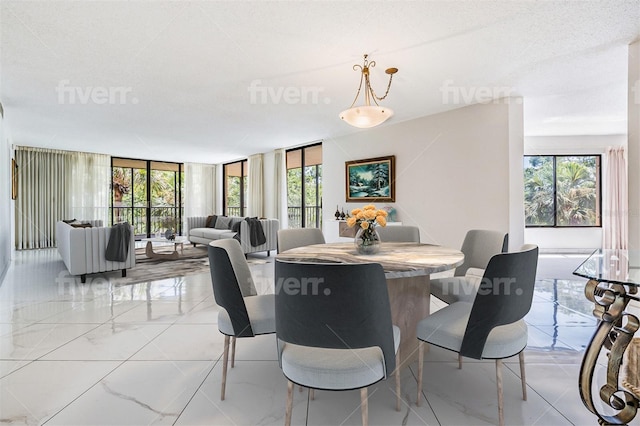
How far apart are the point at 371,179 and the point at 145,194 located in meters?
7.34

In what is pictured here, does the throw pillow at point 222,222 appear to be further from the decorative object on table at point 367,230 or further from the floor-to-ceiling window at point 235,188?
the decorative object on table at point 367,230

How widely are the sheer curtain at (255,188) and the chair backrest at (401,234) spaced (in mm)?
6346

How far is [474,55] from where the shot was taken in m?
3.21

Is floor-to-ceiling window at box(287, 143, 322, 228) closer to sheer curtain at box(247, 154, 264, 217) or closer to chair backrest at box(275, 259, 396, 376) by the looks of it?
sheer curtain at box(247, 154, 264, 217)

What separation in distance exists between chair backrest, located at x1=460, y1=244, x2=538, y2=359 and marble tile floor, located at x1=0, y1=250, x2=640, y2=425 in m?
0.45

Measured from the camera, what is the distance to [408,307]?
6.84ft

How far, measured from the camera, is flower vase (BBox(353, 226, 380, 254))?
7.04 ft

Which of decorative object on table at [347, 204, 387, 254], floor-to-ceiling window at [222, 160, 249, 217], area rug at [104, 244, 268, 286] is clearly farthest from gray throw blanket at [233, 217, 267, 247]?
decorative object on table at [347, 204, 387, 254]

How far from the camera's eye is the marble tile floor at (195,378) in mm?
1625

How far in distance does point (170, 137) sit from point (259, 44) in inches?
183

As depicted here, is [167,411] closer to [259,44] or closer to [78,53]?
[259,44]

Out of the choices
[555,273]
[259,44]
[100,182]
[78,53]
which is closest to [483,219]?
[555,273]

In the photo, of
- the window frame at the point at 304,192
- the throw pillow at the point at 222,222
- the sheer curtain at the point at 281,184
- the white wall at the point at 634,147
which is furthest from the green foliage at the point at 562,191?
the throw pillow at the point at 222,222

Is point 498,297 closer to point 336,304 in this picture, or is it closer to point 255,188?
point 336,304
